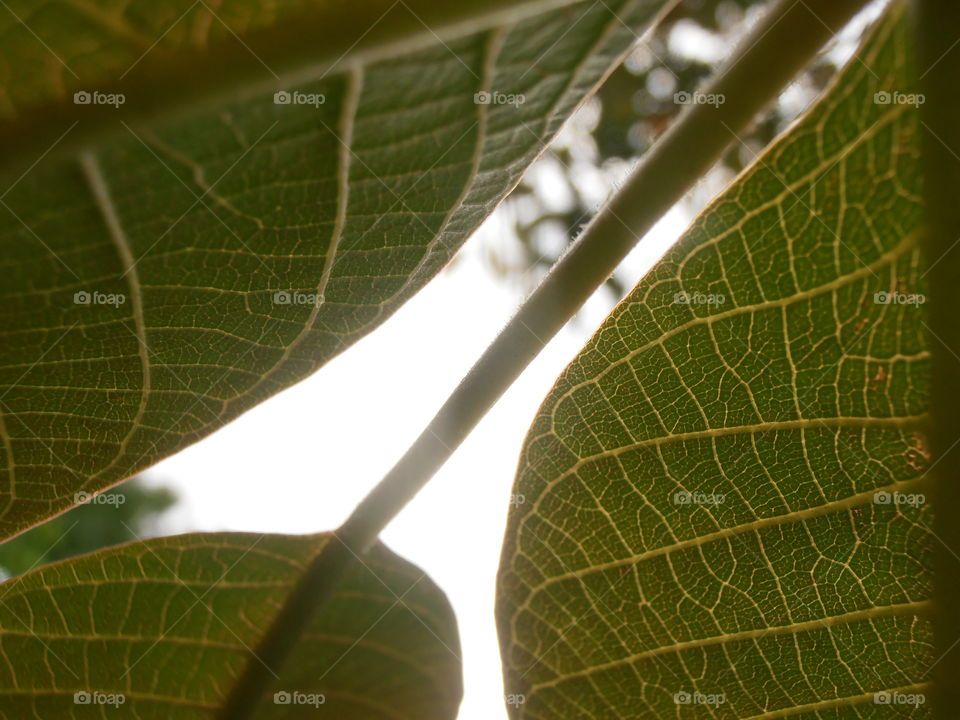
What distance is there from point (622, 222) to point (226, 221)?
0.30 meters

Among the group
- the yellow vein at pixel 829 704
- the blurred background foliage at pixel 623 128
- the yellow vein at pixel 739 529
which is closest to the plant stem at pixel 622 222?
the yellow vein at pixel 739 529

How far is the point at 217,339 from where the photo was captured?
63cm

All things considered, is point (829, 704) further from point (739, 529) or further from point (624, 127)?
point (624, 127)

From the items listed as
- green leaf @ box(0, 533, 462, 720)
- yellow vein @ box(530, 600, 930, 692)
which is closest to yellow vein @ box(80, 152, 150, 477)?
green leaf @ box(0, 533, 462, 720)

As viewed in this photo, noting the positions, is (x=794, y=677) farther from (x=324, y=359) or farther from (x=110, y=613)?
(x=110, y=613)

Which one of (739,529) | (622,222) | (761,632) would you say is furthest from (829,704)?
(622,222)

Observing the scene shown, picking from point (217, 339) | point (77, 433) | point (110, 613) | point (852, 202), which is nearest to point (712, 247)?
point (852, 202)

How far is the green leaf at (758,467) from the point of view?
0.55 meters

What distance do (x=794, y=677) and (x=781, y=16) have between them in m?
0.60

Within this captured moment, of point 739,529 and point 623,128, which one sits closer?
point 739,529

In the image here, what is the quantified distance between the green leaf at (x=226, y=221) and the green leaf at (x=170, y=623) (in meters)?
0.12

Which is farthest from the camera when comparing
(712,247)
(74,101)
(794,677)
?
(794,677)

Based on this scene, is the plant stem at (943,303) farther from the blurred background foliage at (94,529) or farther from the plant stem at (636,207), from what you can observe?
the blurred background foliage at (94,529)

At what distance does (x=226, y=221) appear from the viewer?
0.56 m
